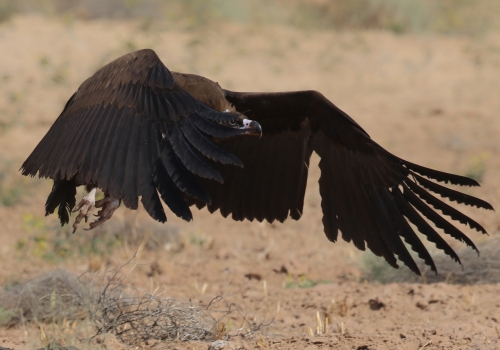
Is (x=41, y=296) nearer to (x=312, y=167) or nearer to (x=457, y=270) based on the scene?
(x=457, y=270)

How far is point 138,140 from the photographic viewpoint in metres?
4.80

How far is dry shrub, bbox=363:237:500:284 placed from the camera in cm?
724

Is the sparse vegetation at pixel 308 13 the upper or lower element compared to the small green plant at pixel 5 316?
upper

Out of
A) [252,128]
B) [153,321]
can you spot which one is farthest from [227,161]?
[153,321]

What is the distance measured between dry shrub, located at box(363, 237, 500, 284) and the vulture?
1.13m

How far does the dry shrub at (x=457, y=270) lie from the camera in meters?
7.24

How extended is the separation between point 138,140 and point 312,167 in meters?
7.54

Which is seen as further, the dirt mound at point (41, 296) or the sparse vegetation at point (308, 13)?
the sparse vegetation at point (308, 13)

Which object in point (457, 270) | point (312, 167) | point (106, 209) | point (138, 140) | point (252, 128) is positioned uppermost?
point (312, 167)

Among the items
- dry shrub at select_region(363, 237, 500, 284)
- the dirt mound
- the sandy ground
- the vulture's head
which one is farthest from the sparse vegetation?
the vulture's head

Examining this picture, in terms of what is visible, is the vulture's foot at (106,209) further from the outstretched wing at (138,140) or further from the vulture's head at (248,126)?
the vulture's head at (248,126)

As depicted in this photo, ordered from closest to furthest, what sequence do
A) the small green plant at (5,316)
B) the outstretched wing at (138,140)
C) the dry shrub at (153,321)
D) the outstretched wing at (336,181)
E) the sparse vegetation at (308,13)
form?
the outstretched wing at (138,140), the dry shrub at (153,321), the outstretched wing at (336,181), the small green plant at (5,316), the sparse vegetation at (308,13)

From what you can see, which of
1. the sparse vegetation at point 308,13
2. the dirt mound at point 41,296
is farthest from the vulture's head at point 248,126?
the sparse vegetation at point 308,13

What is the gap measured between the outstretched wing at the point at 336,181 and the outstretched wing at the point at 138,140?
915 mm
